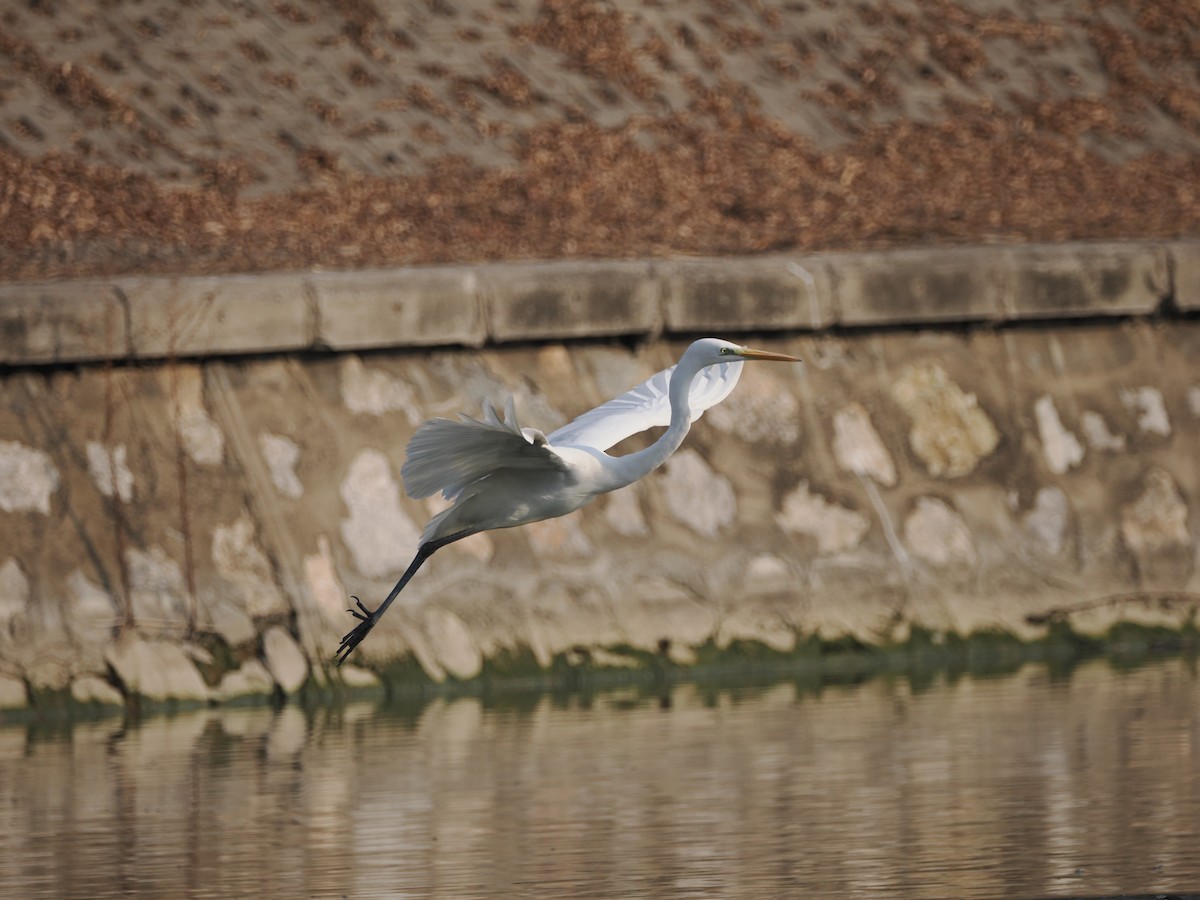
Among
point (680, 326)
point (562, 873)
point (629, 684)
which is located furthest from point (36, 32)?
point (562, 873)

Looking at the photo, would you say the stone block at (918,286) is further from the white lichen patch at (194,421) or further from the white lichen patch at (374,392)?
the white lichen patch at (194,421)

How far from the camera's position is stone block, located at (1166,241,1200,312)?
32.6 ft

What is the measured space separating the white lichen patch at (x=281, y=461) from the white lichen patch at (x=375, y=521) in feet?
0.68

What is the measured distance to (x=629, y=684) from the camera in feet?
30.6

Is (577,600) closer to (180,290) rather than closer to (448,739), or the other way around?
(448,739)

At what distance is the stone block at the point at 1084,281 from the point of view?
9.81 meters

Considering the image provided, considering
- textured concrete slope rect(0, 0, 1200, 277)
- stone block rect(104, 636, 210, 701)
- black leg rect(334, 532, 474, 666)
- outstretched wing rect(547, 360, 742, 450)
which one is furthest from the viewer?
textured concrete slope rect(0, 0, 1200, 277)

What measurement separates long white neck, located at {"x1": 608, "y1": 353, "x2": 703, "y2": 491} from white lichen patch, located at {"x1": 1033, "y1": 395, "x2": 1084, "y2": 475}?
4080 mm

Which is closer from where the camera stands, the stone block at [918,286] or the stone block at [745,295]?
the stone block at [745,295]

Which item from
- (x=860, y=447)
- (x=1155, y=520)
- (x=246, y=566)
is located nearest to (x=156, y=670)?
(x=246, y=566)

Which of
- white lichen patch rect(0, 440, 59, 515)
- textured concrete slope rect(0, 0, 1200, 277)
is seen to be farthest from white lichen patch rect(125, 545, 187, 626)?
textured concrete slope rect(0, 0, 1200, 277)

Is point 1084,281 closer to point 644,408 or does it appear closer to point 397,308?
point 397,308

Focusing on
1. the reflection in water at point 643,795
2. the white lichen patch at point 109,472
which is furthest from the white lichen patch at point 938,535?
the white lichen patch at point 109,472

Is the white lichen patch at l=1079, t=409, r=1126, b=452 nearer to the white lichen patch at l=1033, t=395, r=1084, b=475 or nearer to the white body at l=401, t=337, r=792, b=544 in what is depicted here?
the white lichen patch at l=1033, t=395, r=1084, b=475
